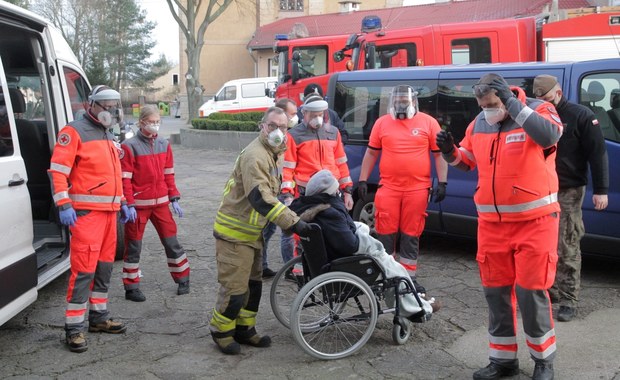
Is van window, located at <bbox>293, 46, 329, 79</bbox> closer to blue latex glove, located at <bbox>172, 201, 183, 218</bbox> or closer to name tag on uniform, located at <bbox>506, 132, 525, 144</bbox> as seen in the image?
blue latex glove, located at <bbox>172, 201, 183, 218</bbox>

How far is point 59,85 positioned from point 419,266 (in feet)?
12.5

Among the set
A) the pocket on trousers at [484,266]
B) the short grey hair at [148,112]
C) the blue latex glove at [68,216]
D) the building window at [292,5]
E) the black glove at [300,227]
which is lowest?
the pocket on trousers at [484,266]

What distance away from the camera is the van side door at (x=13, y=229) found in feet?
14.5

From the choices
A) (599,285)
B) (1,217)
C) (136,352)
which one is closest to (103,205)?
(1,217)

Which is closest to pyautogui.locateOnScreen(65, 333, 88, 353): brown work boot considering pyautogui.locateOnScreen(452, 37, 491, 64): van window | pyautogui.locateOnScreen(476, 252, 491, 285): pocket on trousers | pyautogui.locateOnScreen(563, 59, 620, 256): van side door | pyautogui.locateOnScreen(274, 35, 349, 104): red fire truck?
pyautogui.locateOnScreen(476, 252, 491, 285): pocket on trousers

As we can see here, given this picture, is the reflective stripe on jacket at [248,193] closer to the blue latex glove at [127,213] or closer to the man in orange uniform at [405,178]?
the blue latex glove at [127,213]

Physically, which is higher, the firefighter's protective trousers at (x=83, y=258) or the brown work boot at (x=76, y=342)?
the firefighter's protective trousers at (x=83, y=258)

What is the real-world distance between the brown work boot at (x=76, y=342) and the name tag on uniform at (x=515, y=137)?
316 centimetres

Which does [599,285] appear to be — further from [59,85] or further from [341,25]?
[341,25]

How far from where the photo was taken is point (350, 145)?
7.64m

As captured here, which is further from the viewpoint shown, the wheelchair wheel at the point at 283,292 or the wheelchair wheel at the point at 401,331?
the wheelchair wheel at the point at 283,292

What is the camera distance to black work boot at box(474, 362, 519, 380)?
13.9ft

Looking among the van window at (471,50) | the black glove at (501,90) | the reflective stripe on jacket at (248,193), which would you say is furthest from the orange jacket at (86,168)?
the van window at (471,50)

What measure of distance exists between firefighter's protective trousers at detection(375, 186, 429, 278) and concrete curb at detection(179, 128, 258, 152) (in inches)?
462
